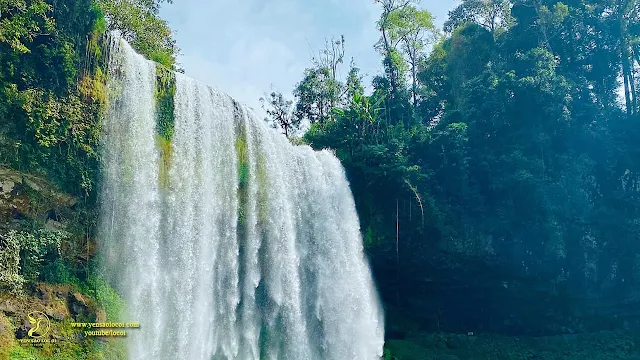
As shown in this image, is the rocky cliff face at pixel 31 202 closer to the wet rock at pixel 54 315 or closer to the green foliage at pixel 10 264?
the green foliage at pixel 10 264

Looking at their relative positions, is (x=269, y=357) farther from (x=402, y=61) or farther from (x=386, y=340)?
(x=402, y=61)

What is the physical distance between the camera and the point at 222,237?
46.0 ft

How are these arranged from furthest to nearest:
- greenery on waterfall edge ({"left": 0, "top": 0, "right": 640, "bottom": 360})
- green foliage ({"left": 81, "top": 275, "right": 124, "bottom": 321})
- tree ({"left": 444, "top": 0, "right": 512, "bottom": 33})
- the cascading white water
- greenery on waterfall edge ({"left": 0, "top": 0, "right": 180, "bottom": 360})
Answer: tree ({"left": 444, "top": 0, "right": 512, "bottom": 33}) < greenery on waterfall edge ({"left": 0, "top": 0, "right": 640, "bottom": 360}) < the cascading white water < green foliage ({"left": 81, "top": 275, "right": 124, "bottom": 321}) < greenery on waterfall edge ({"left": 0, "top": 0, "right": 180, "bottom": 360})

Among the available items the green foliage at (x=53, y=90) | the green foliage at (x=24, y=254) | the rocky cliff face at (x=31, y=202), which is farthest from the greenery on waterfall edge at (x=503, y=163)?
the green foliage at (x=24, y=254)

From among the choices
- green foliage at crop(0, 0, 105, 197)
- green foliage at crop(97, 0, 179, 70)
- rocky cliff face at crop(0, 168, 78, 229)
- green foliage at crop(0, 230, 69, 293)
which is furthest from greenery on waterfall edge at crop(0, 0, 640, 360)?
green foliage at crop(0, 230, 69, 293)

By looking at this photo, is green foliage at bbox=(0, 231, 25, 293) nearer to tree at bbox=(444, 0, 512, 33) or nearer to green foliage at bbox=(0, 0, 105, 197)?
green foliage at bbox=(0, 0, 105, 197)

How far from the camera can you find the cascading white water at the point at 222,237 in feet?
41.4

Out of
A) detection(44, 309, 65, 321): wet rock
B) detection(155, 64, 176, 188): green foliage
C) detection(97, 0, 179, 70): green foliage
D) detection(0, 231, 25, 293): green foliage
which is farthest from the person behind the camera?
detection(97, 0, 179, 70): green foliage

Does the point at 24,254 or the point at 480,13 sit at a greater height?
the point at 480,13

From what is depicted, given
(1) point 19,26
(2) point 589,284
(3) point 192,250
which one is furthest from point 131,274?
(2) point 589,284

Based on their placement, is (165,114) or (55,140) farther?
(165,114)

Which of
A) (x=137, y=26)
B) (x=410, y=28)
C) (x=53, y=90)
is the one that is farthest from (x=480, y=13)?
(x=53, y=90)

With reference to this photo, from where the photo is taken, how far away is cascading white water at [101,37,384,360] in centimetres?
1262

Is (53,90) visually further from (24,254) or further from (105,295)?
(105,295)
